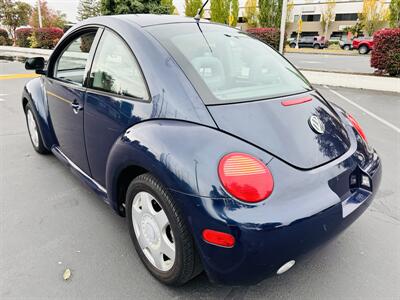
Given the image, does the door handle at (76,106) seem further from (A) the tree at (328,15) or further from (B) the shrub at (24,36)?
(A) the tree at (328,15)

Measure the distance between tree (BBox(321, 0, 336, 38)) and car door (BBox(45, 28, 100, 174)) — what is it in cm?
4851

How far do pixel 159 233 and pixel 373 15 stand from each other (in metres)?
42.9

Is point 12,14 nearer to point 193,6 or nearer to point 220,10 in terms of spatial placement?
point 193,6

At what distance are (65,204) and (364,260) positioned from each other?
2.50 metres

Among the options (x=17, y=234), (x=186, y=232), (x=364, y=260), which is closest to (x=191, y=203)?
(x=186, y=232)

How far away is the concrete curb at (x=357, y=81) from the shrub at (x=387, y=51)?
70cm

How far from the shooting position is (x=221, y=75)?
7.32 feet

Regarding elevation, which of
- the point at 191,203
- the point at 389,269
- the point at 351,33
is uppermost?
the point at 351,33

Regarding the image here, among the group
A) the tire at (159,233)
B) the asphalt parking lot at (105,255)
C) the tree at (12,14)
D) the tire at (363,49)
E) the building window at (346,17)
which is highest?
the building window at (346,17)

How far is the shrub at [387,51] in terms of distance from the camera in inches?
371

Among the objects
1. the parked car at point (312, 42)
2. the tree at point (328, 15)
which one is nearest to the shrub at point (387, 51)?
the parked car at point (312, 42)

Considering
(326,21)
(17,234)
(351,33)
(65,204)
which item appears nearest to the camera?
(17,234)

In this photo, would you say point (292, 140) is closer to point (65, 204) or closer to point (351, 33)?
point (65, 204)

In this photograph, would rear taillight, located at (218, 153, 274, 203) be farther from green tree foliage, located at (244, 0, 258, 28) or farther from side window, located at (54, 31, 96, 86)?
green tree foliage, located at (244, 0, 258, 28)
